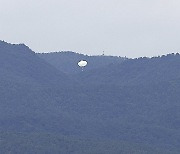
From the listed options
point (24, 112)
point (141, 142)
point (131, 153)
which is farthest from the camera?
point (24, 112)

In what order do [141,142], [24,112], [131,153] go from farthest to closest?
[24,112] < [141,142] < [131,153]

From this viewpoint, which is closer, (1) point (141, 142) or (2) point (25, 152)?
(2) point (25, 152)

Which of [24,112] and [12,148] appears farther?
[24,112]

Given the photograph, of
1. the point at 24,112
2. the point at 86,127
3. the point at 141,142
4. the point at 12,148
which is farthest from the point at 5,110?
the point at 12,148

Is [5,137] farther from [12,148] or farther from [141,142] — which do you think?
[141,142]

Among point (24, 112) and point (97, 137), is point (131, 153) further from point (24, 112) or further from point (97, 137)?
point (24, 112)

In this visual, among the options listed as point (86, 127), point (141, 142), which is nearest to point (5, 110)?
point (86, 127)

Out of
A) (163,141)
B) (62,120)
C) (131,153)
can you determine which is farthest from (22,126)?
(131,153)

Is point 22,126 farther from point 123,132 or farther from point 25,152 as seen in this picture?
point 25,152
